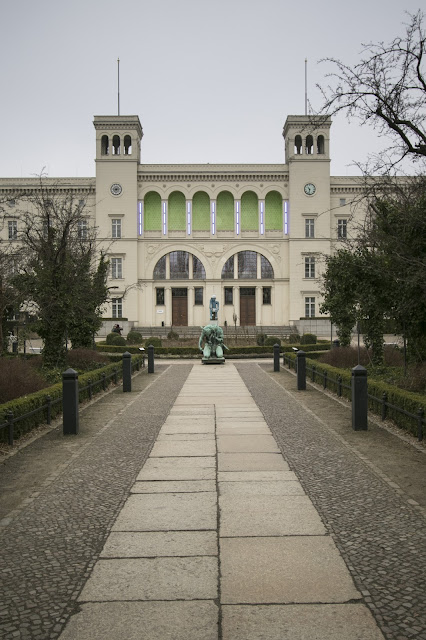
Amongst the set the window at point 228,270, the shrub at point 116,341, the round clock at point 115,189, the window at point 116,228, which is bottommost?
the shrub at point 116,341

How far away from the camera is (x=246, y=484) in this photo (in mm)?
6645

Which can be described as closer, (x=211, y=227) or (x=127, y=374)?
(x=127, y=374)

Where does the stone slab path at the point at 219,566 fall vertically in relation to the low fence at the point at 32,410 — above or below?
below

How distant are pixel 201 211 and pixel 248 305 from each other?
993 cm

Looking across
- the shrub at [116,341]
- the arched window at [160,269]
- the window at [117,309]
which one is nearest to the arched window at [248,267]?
the arched window at [160,269]

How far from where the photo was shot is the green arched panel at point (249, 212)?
55.5 metres

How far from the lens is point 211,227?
55.0 meters

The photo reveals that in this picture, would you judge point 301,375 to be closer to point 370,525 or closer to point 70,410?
point 70,410

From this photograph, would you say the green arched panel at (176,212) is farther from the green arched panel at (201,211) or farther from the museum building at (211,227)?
the green arched panel at (201,211)

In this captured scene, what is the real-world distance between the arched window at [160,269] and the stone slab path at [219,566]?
47.5 m

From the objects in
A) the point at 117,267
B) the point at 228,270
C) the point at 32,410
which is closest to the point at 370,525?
the point at 32,410

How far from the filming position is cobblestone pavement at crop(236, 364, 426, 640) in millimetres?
3783

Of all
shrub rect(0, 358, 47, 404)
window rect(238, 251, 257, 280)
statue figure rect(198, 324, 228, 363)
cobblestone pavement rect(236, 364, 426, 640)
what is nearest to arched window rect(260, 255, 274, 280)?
A: window rect(238, 251, 257, 280)

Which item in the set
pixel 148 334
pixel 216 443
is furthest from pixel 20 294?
pixel 148 334
